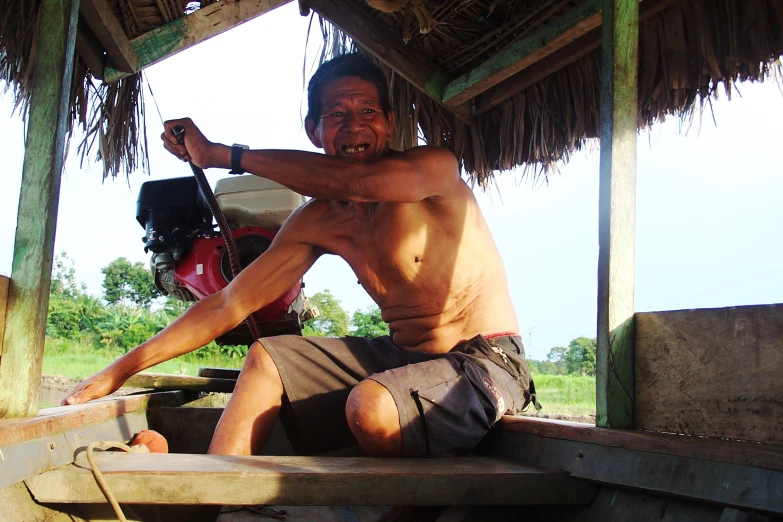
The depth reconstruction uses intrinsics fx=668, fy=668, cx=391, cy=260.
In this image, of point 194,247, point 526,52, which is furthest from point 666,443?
point 194,247

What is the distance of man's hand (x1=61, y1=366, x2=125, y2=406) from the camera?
187 centimetres

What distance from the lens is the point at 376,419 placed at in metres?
1.61

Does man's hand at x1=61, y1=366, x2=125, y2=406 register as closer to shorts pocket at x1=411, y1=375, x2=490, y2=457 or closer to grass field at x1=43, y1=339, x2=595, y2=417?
shorts pocket at x1=411, y1=375, x2=490, y2=457

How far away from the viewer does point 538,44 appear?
245cm

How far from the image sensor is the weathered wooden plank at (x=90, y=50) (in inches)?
87.2

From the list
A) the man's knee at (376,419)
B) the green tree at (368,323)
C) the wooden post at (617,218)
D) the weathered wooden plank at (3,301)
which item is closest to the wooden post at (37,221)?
the weathered wooden plank at (3,301)

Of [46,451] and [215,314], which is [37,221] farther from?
[215,314]

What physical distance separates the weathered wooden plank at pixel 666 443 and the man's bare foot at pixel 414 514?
32cm

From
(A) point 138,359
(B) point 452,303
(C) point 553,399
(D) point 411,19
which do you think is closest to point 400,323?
(B) point 452,303

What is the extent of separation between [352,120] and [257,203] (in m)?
1.31

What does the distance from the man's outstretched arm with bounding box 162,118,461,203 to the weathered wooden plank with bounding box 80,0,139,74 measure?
519 mm

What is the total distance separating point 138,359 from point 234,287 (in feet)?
1.28

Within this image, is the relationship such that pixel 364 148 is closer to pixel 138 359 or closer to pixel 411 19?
pixel 411 19

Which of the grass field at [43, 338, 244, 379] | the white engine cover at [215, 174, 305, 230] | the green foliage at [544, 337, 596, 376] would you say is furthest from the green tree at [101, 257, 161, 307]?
the white engine cover at [215, 174, 305, 230]
